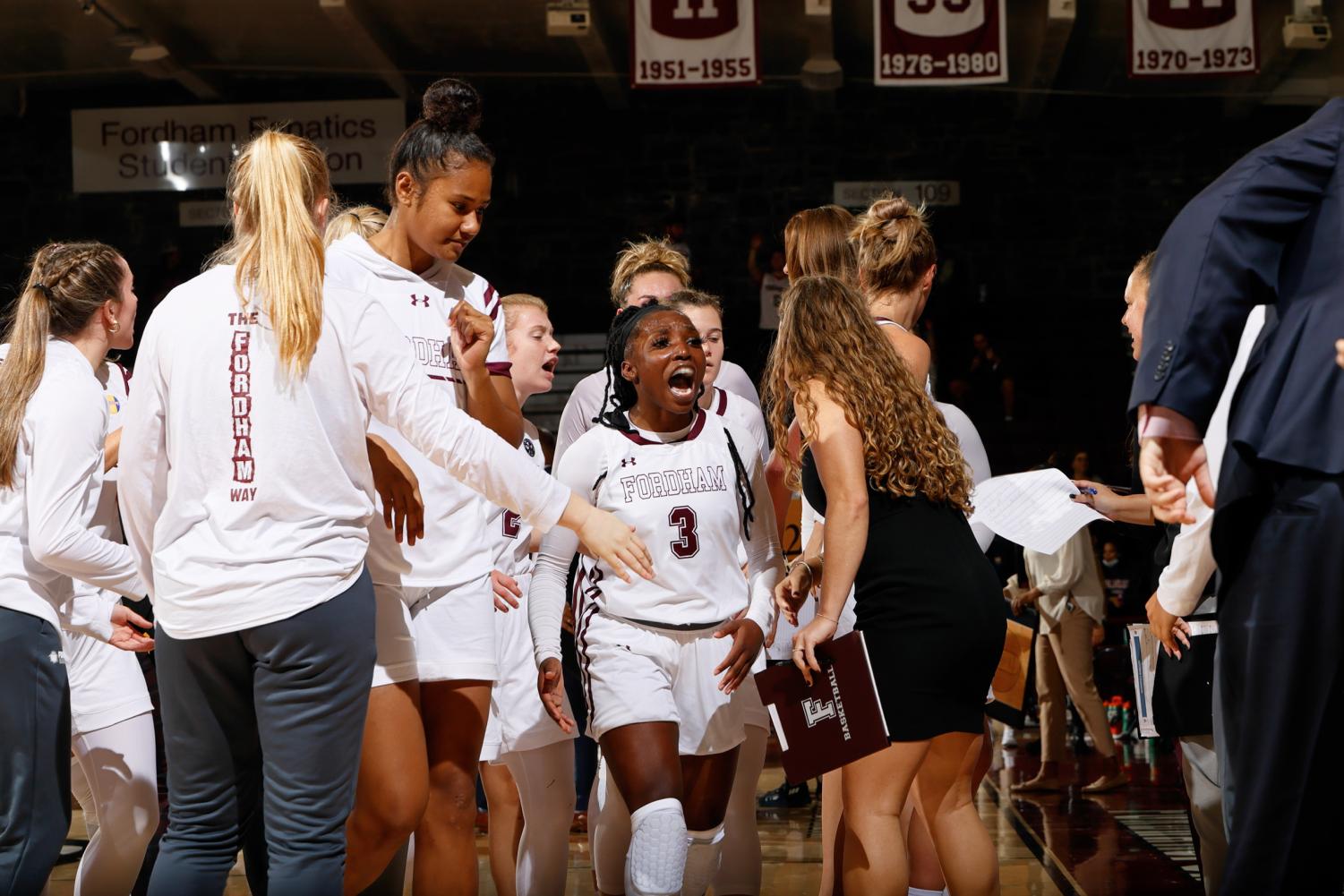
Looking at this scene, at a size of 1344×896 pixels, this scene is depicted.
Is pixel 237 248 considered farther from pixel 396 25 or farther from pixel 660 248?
pixel 396 25

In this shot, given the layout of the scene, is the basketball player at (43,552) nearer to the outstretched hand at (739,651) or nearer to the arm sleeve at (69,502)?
the arm sleeve at (69,502)

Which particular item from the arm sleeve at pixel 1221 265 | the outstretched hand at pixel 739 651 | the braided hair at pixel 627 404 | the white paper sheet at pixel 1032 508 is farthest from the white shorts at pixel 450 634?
the arm sleeve at pixel 1221 265

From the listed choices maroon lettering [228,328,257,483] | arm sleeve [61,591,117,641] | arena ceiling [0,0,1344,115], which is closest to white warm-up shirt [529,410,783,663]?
arm sleeve [61,591,117,641]

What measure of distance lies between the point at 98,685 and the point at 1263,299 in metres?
2.66

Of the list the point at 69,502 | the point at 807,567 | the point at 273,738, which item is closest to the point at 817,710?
the point at 807,567

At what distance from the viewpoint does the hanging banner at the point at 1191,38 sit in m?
9.91

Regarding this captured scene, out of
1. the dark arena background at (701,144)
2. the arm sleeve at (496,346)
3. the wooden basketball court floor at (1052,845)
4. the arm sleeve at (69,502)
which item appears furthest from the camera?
the dark arena background at (701,144)

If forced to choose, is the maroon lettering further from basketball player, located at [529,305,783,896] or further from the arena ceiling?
the arena ceiling

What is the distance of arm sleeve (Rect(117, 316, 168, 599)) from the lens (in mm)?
2203

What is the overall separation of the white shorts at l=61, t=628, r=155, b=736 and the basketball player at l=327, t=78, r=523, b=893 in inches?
36.8

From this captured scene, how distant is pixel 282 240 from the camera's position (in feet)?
7.26

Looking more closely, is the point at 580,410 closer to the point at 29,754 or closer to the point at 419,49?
the point at 29,754

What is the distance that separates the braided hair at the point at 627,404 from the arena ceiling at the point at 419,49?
9014 mm

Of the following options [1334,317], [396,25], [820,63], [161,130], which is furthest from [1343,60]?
[1334,317]
